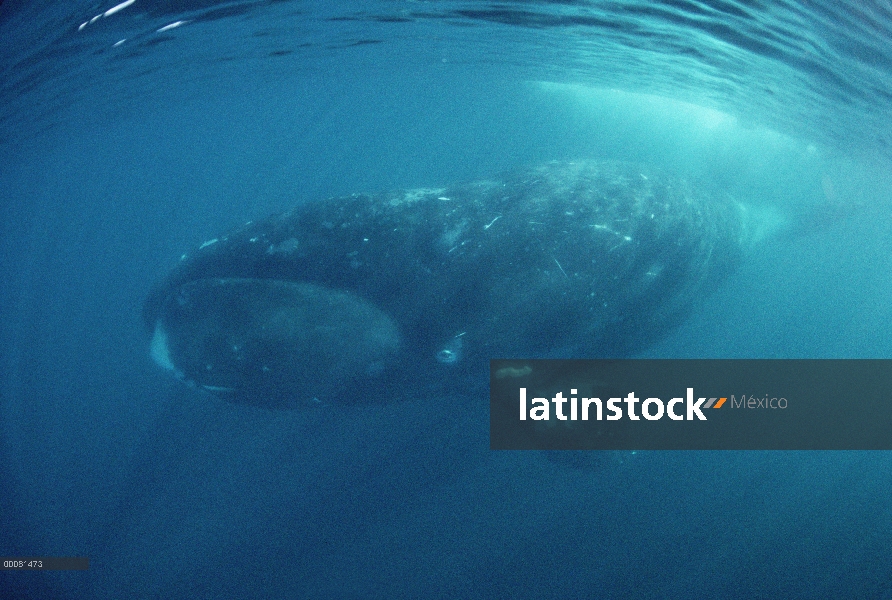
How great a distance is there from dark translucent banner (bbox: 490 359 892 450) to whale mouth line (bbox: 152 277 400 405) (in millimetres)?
2679

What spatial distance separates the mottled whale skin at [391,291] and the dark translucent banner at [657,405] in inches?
34.3

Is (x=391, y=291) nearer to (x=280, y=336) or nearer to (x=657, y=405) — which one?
(x=280, y=336)

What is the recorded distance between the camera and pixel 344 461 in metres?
10.8

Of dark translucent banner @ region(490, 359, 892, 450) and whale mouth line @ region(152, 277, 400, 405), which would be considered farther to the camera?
dark translucent banner @ region(490, 359, 892, 450)

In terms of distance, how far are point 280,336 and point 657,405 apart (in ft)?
27.0

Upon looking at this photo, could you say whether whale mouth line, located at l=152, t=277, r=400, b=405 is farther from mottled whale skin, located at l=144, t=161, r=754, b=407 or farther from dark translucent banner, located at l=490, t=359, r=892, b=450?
dark translucent banner, located at l=490, t=359, r=892, b=450

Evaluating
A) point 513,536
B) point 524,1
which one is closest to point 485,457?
point 513,536

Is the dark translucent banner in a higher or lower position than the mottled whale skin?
lower

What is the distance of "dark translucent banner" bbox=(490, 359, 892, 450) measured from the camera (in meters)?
9.28

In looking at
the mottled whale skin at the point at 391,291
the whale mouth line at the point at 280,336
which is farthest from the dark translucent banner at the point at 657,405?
the whale mouth line at the point at 280,336

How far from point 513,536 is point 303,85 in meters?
23.7

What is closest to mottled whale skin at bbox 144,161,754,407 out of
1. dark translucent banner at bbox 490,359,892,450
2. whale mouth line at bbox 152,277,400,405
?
whale mouth line at bbox 152,277,400,405

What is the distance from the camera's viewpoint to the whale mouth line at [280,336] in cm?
805

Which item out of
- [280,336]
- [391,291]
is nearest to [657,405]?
[391,291]
